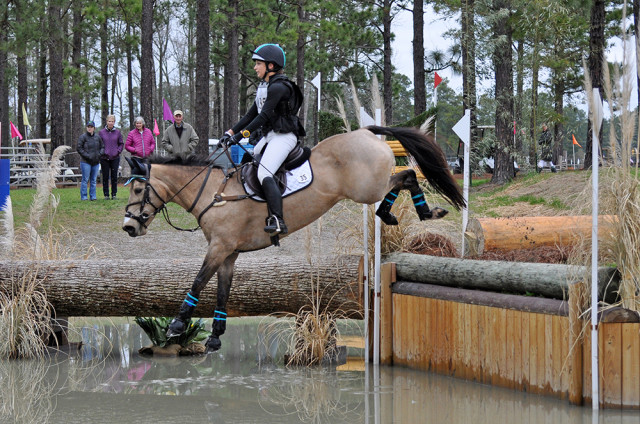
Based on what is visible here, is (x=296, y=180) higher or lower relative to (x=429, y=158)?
lower

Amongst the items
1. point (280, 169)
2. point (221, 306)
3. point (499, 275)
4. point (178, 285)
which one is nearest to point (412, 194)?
point (499, 275)

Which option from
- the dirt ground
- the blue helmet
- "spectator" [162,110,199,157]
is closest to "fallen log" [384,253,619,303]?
the dirt ground

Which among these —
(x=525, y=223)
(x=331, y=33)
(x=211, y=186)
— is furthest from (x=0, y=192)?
(x=331, y=33)

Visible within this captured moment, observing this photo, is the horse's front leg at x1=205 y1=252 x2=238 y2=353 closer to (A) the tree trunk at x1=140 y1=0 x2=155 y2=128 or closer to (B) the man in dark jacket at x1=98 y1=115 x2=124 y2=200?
(B) the man in dark jacket at x1=98 y1=115 x2=124 y2=200

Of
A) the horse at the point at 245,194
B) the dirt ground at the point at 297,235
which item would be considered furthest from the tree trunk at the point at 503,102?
the horse at the point at 245,194

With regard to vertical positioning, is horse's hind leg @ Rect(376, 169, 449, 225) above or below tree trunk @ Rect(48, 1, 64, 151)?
Result: below

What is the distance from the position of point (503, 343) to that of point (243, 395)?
2098 mm

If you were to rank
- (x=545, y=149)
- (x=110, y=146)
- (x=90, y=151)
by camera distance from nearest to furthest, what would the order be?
(x=90, y=151) < (x=110, y=146) < (x=545, y=149)

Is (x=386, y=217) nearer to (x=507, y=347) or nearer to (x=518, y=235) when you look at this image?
(x=507, y=347)

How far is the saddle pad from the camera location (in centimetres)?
650

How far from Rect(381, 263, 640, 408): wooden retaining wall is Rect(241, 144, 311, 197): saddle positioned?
1634 millimetres

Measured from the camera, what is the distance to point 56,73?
80.4 ft

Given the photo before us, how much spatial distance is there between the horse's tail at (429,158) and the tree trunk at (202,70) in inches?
385

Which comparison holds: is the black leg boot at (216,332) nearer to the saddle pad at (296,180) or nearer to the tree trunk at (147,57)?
the saddle pad at (296,180)
